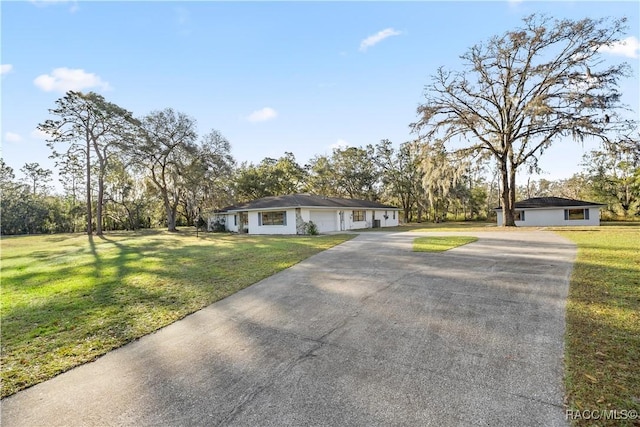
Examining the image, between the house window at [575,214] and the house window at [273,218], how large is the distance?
25.0m

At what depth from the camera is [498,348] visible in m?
3.37

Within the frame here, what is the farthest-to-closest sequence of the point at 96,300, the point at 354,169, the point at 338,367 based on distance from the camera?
the point at 354,169
the point at 96,300
the point at 338,367

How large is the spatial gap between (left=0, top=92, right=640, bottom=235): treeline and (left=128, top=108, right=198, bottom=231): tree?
0.29ft

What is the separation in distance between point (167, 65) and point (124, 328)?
1152 cm

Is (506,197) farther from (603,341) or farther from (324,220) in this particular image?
(603,341)

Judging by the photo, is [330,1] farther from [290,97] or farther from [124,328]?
[124,328]

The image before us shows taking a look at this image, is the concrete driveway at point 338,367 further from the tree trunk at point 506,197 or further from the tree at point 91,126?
the tree at point 91,126

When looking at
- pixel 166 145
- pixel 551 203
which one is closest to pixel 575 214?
pixel 551 203

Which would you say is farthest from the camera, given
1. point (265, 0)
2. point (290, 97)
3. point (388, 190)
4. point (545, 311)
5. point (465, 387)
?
point (388, 190)

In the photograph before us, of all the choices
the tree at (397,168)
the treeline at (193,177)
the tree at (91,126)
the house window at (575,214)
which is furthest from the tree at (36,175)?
the house window at (575,214)

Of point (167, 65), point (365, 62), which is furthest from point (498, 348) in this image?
point (167, 65)

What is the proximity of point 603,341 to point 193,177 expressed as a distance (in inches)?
1094

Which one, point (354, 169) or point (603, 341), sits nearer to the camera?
point (603, 341)

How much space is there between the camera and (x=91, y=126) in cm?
2595
